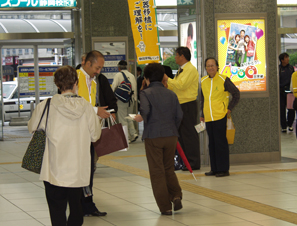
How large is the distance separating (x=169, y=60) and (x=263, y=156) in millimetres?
16667

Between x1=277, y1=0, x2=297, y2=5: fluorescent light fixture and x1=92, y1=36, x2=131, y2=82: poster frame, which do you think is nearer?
x1=92, y1=36, x2=131, y2=82: poster frame

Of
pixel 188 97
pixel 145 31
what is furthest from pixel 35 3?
pixel 188 97

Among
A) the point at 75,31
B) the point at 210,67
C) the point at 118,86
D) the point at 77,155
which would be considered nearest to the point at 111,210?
the point at 77,155

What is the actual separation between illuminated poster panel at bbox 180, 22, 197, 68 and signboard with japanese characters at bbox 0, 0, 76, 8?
6189mm

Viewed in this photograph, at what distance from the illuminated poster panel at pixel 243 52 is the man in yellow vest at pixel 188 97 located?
3.29 feet

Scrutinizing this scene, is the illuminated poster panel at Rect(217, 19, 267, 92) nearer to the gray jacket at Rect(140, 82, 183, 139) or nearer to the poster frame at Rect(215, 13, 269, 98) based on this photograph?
the poster frame at Rect(215, 13, 269, 98)

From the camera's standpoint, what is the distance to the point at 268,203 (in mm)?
5512

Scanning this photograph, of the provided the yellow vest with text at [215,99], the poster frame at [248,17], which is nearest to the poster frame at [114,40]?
the poster frame at [248,17]

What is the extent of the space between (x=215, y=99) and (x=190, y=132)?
73 cm

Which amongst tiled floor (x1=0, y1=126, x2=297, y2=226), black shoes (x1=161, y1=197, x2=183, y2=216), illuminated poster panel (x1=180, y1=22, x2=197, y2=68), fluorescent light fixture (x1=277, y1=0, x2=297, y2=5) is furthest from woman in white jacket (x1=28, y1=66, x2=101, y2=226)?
fluorescent light fixture (x1=277, y1=0, x2=297, y2=5)

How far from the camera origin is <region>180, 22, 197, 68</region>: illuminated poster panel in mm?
8258

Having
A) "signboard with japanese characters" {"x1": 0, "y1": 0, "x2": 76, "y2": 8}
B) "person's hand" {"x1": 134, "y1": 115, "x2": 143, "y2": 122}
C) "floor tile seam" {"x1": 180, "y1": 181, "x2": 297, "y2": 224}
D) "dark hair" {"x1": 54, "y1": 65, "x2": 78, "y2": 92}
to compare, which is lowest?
"floor tile seam" {"x1": 180, "y1": 181, "x2": 297, "y2": 224}

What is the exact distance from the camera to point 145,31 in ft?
26.5

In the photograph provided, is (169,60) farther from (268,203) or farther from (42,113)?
(42,113)
